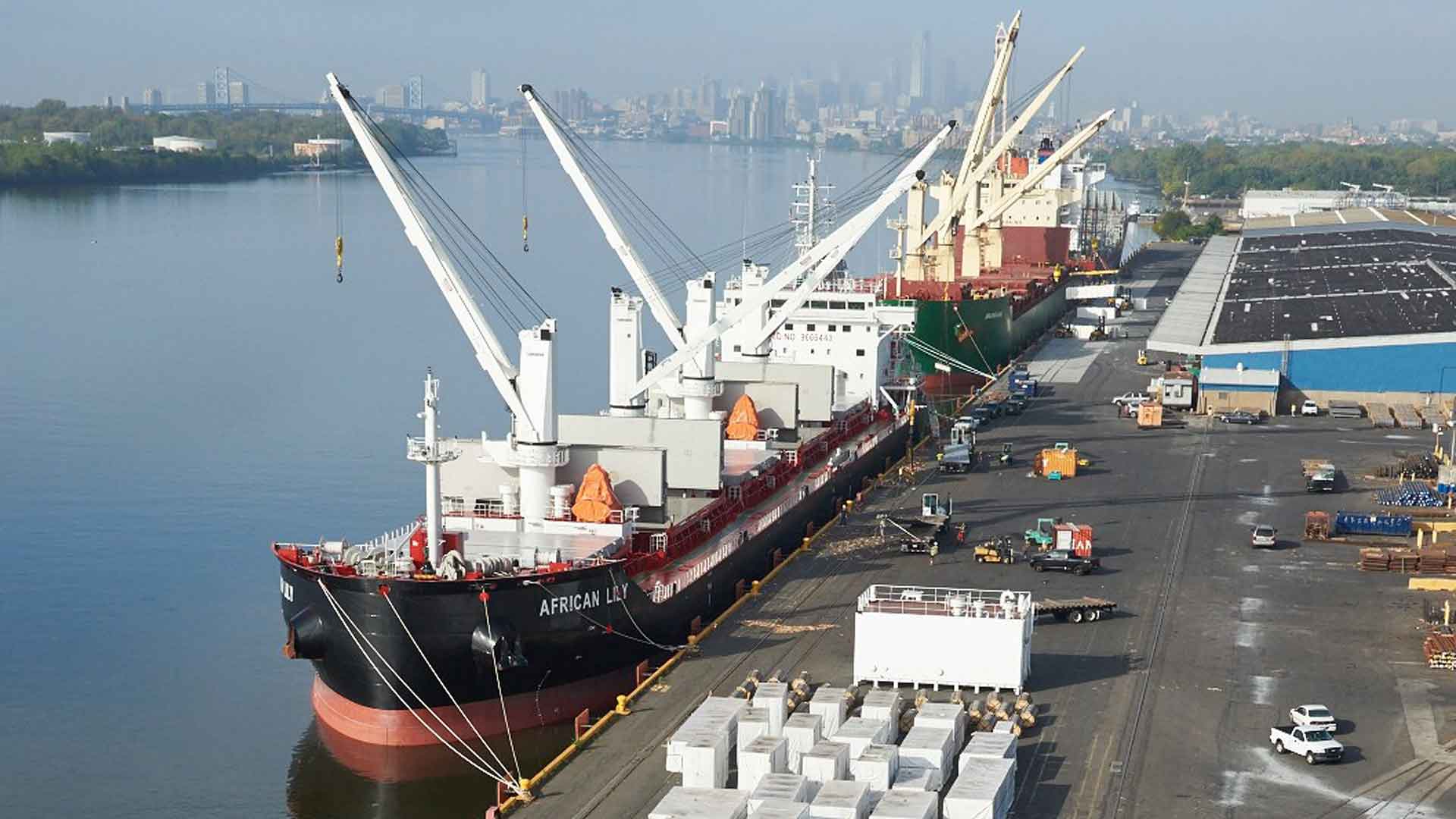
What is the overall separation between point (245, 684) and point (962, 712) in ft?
43.4

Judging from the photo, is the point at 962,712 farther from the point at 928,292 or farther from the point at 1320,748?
the point at 928,292

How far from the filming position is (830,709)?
23.7 m

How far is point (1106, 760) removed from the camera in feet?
76.1

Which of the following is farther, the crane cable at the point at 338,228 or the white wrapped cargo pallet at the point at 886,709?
the crane cable at the point at 338,228

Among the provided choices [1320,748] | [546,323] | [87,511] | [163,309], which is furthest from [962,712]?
[163,309]

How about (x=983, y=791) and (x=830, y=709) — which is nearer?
(x=983, y=791)

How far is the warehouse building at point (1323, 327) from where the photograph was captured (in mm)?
54375

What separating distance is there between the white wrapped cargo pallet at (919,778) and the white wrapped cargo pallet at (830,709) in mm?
1824

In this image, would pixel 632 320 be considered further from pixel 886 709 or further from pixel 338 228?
pixel 338 228

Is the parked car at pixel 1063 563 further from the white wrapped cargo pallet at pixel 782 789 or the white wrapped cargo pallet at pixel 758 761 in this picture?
the white wrapped cargo pallet at pixel 782 789

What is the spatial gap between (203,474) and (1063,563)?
23.1 meters

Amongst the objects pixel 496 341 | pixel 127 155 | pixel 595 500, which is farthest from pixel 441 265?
pixel 127 155

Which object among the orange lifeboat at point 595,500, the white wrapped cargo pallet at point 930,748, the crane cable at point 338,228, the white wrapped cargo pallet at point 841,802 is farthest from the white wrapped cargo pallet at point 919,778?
the crane cable at point 338,228

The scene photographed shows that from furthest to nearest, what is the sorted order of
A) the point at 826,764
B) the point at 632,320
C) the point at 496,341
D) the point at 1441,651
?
the point at 632,320 < the point at 496,341 < the point at 1441,651 < the point at 826,764
